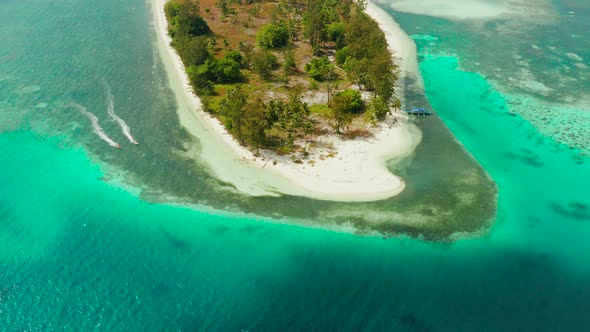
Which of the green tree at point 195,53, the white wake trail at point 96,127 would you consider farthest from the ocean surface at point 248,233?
the green tree at point 195,53

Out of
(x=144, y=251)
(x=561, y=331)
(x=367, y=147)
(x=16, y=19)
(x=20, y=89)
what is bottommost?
(x=561, y=331)

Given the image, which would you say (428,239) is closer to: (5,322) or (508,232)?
(508,232)

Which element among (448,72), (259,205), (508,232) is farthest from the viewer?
(448,72)

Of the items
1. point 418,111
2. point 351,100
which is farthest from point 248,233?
point 418,111

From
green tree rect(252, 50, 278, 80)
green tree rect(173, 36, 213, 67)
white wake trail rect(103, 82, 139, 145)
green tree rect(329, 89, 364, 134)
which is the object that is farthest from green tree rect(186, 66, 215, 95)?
green tree rect(329, 89, 364, 134)

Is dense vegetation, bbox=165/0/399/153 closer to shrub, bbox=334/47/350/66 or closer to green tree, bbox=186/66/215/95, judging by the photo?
green tree, bbox=186/66/215/95

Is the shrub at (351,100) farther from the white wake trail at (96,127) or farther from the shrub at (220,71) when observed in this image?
the white wake trail at (96,127)

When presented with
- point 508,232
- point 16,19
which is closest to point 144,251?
point 508,232

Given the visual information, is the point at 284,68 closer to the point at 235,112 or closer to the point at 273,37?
the point at 273,37
